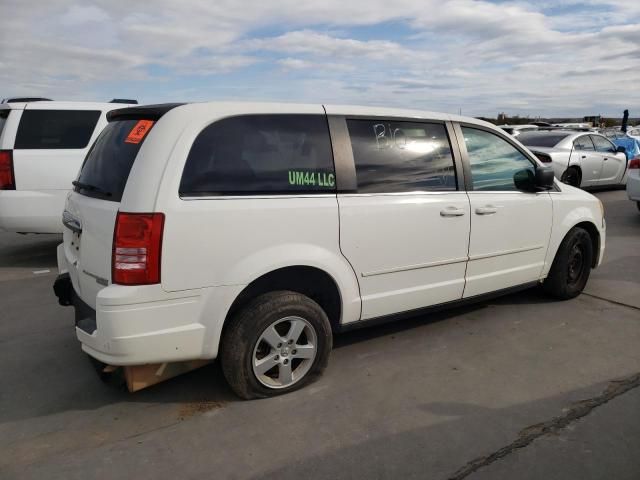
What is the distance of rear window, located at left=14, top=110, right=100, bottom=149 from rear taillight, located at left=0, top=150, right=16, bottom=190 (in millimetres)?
147

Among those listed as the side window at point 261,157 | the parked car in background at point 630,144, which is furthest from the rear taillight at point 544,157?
the side window at point 261,157

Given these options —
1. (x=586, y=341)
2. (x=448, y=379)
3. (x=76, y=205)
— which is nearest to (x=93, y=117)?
(x=76, y=205)

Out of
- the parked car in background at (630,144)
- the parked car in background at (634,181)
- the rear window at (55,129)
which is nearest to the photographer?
the rear window at (55,129)

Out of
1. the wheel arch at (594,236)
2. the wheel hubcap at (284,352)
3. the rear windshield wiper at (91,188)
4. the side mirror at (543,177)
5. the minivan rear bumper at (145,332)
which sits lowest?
the wheel hubcap at (284,352)

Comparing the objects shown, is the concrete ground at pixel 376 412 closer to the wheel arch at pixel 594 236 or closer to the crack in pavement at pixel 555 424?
the crack in pavement at pixel 555 424

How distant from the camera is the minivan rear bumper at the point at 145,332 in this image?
2758mm

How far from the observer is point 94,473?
8.48 feet

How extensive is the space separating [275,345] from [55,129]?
185 inches

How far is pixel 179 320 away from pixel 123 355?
1.08 feet

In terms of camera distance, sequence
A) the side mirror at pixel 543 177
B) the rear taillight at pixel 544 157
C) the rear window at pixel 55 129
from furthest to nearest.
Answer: the rear taillight at pixel 544 157, the rear window at pixel 55 129, the side mirror at pixel 543 177

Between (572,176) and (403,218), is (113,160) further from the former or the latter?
(572,176)

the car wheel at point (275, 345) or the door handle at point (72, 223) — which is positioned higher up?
the door handle at point (72, 223)

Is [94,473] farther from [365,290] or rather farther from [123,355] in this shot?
[365,290]

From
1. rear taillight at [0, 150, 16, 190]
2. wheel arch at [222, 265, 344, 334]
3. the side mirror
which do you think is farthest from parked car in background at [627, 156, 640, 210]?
rear taillight at [0, 150, 16, 190]
